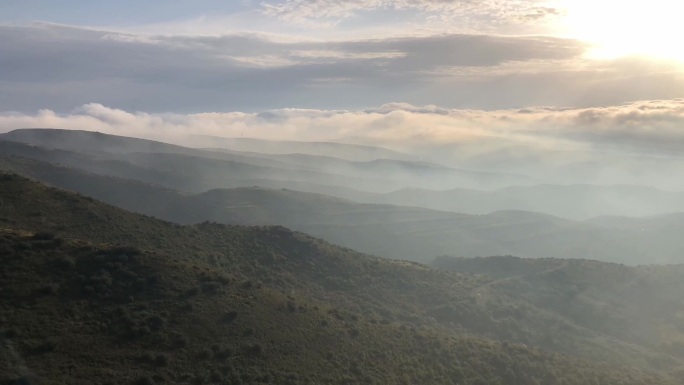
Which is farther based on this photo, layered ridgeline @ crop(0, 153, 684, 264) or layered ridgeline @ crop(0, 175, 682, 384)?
layered ridgeline @ crop(0, 153, 684, 264)

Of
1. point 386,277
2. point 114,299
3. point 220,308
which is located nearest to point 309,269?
point 386,277

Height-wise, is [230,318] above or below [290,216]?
above

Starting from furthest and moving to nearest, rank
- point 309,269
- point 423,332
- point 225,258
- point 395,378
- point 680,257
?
point 680,257, point 309,269, point 225,258, point 423,332, point 395,378

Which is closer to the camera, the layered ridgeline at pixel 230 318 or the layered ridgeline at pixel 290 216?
the layered ridgeline at pixel 230 318

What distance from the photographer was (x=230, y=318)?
4481 centimetres

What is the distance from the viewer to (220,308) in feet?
150

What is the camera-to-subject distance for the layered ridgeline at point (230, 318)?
36.2 meters

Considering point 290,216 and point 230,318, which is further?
point 290,216

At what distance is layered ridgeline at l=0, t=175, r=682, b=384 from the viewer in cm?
3622

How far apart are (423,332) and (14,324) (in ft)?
114

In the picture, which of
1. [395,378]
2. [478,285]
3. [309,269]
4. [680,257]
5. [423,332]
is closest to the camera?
[395,378]

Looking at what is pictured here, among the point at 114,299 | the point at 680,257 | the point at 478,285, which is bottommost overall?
the point at 680,257

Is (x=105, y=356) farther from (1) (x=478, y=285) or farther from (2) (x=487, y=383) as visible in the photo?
(1) (x=478, y=285)

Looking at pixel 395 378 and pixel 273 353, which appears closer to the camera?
pixel 273 353
